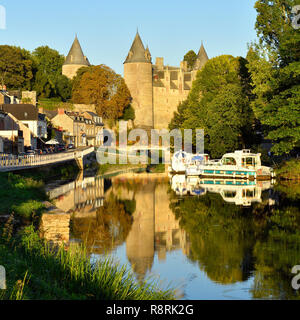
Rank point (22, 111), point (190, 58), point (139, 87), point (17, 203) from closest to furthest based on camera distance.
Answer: point (17, 203)
point (22, 111)
point (139, 87)
point (190, 58)

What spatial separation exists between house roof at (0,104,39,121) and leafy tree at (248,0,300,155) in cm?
2316

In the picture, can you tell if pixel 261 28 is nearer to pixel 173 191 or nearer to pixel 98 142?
pixel 173 191

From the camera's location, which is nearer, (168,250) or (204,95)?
(168,250)

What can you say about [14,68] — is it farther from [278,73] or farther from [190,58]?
[190,58]

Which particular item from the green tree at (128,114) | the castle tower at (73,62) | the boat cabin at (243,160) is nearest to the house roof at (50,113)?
the green tree at (128,114)

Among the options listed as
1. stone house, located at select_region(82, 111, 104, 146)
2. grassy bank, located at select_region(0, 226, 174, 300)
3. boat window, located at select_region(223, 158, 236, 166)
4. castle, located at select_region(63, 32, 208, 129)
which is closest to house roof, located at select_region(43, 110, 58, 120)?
stone house, located at select_region(82, 111, 104, 146)

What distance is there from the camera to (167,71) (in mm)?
94688

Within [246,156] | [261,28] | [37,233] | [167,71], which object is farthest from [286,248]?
[167,71]

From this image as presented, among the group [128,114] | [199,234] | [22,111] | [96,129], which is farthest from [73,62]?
[199,234]

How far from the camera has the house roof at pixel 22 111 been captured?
51.0 m

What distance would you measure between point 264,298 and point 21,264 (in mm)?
4221

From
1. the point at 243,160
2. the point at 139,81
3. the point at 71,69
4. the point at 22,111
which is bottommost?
the point at 243,160

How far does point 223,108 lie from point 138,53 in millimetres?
47488

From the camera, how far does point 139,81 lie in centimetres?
8644
